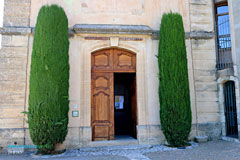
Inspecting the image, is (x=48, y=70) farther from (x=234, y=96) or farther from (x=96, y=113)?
(x=234, y=96)

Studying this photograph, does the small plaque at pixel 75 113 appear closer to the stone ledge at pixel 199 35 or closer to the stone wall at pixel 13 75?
the stone wall at pixel 13 75

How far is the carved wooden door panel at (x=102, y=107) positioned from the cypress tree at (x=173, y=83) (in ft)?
5.58

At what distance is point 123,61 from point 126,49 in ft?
1.43

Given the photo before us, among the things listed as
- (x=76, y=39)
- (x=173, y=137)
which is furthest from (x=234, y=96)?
(x=76, y=39)

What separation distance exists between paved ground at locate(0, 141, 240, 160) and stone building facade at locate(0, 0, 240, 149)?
1.65 ft

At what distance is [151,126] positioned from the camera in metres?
7.03

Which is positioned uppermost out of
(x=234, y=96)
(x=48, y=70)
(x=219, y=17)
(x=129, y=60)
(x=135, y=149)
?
(x=219, y=17)

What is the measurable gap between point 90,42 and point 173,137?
4104 millimetres

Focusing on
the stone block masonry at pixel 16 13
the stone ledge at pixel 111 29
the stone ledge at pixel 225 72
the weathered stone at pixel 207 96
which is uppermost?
the stone block masonry at pixel 16 13

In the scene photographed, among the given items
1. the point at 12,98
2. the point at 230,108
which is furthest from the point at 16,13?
the point at 230,108

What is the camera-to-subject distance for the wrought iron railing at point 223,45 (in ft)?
25.3

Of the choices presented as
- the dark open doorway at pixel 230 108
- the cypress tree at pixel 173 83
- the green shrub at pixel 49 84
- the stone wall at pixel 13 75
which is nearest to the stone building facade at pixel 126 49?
the stone wall at pixel 13 75

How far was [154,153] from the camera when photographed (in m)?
5.86

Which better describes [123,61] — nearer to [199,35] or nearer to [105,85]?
[105,85]
